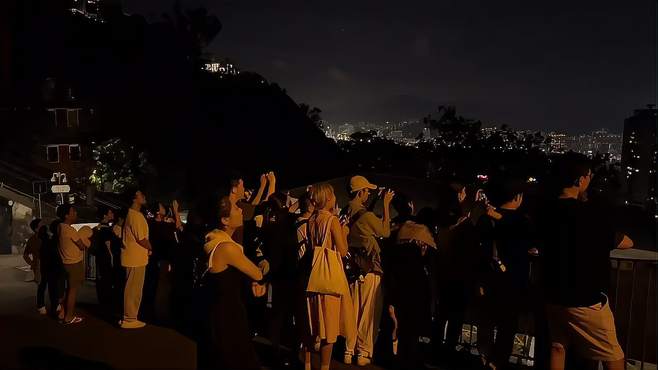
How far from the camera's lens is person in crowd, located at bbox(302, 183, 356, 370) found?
430 centimetres

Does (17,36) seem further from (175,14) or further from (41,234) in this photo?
(41,234)

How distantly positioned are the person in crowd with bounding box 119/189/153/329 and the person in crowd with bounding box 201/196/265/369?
260cm

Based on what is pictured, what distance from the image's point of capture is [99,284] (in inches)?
276

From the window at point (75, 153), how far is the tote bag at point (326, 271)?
32.6 metres

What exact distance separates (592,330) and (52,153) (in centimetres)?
3440

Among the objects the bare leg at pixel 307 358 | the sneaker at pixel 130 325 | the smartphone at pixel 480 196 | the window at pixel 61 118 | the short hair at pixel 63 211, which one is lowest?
the sneaker at pixel 130 325

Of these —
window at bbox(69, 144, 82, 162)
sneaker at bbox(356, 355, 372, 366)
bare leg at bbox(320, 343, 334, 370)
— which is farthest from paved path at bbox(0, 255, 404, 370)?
window at bbox(69, 144, 82, 162)

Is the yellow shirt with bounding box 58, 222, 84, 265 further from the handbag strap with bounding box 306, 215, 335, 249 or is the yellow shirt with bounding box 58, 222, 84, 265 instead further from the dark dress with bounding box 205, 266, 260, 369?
the dark dress with bounding box 205, 266, 260, 369

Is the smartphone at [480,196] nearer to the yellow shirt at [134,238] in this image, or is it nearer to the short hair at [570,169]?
the short hair at [570,169]

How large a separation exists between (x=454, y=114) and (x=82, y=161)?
2621 centimetres

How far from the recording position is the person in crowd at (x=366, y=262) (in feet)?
15.8

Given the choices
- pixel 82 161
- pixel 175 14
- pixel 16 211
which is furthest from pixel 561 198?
pixel 175 14

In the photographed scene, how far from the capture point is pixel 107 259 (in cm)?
671

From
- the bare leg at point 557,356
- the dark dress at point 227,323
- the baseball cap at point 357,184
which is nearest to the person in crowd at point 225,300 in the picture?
the dark dress at point 227,323
